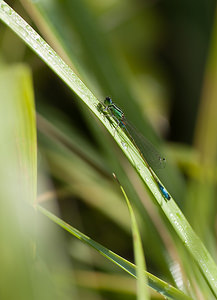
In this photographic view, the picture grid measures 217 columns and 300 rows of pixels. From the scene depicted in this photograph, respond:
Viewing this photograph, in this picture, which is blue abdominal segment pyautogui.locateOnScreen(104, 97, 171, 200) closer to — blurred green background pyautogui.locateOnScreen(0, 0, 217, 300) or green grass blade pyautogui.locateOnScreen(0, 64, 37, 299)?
blurred green background pyautogui.locateOnScreen(0, 0, 217, 300)

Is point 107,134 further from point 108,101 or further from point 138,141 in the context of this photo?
point 138,141

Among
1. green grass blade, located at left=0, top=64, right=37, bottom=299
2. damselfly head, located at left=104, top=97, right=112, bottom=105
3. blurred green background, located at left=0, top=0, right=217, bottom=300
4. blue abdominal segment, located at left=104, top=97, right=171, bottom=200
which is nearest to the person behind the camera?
green grass blade, located at left=0, top=64, right=37, bottom=299

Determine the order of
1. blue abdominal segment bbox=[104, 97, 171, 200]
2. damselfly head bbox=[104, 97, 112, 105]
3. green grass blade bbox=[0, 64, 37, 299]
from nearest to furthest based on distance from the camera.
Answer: green grass blade bbox=[0, 64, 37, 299], blue abdominal segment bbox=[104, 97, 171, 200], damselfly head bbox=[104, 97, 112, 105]

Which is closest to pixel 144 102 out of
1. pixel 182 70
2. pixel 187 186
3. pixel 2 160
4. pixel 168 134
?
pixel 168 134

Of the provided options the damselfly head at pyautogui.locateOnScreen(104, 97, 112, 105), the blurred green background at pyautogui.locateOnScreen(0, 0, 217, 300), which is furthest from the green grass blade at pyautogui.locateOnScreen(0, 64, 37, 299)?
the damselfly head at pyautogui.locateOnScreen(104, 97, 112, 105)

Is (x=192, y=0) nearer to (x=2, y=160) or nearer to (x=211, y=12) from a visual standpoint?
(x=211, y=12)

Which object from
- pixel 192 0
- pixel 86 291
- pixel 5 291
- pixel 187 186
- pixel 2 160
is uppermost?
pixel 192 0

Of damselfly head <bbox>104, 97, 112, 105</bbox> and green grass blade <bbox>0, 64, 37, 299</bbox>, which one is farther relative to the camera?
damselfly head <bbox>104, 97, 112, 105</bbox>

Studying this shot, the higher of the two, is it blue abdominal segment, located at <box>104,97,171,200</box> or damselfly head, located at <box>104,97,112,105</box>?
damselfly head, located at <box>104,97,112,105</box>
